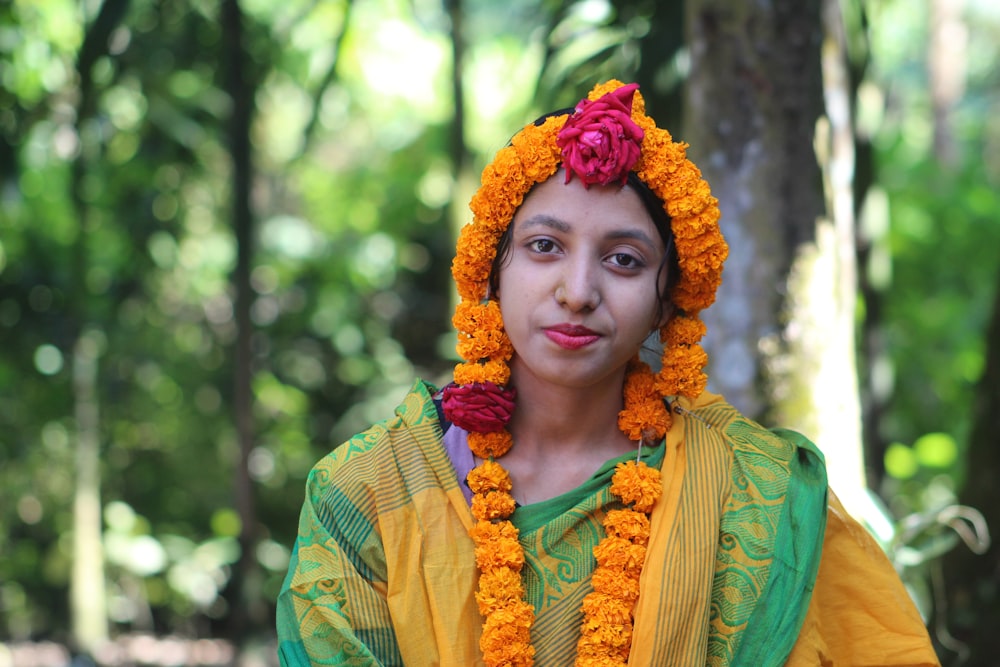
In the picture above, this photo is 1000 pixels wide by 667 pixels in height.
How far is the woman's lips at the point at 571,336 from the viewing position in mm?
1885

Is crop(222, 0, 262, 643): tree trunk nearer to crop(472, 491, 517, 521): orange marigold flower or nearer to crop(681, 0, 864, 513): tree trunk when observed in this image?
crop(681, 0, 864, 513): tree trunk

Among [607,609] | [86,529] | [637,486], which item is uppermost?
[637,486]

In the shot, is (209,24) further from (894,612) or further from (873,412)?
(894,612)

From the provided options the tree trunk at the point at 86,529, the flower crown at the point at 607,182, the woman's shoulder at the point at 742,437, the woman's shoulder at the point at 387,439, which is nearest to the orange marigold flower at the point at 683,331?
the flower crown at the point at 607,182

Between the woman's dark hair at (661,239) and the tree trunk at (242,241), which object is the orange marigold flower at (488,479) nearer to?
the woman's dark hair at (661,239)

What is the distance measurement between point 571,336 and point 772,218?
1.41 meters

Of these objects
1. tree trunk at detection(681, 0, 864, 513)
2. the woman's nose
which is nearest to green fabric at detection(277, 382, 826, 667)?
the woman's nose

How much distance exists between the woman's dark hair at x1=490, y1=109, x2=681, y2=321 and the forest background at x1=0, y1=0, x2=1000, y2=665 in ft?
5.02

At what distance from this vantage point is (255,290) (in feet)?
27.5

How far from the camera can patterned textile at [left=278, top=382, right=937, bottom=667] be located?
6.05 ft

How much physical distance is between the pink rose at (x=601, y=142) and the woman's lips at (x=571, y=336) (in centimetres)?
27

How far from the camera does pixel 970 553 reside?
349 centimetres

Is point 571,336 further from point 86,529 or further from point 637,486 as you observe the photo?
point 86,529

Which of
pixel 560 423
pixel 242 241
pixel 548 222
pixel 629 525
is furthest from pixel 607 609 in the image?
pixel 242 241
